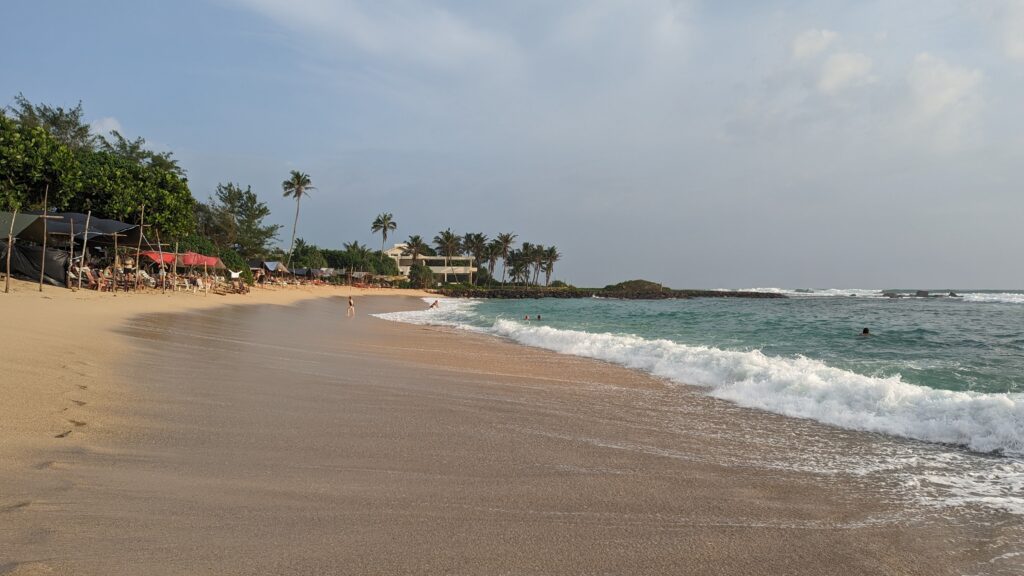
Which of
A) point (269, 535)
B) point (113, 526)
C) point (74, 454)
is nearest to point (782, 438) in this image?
point (269, 535)

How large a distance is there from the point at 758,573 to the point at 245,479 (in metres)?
3.10

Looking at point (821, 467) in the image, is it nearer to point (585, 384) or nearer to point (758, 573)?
point (758, 573)

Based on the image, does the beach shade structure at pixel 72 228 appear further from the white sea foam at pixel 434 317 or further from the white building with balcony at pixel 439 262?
the white building with balcony at pixel 439 262

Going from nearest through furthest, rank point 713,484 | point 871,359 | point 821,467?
point 713,484 → point 821,467 → point 871,359

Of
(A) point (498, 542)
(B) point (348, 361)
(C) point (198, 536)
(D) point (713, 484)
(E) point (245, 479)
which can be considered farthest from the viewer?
(B) point (348, 361)

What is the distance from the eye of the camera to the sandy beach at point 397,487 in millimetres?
2732

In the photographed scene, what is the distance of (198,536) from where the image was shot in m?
2.77

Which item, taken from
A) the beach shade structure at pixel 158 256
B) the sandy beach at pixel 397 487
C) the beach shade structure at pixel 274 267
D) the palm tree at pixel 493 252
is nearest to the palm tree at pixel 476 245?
the palm tree at pixel 493 252

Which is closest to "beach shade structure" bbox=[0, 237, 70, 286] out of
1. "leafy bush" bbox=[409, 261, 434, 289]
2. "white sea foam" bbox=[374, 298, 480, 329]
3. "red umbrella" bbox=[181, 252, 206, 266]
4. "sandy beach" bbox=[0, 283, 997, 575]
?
"red umbrella" bbox=[181, 252, 206, 266]

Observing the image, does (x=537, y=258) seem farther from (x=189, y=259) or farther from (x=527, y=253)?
(x=189, y=259)

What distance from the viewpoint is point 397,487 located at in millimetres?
3666

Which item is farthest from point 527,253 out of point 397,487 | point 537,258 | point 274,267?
point 397,487

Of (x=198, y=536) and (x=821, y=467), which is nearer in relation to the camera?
(x=198, y=536)

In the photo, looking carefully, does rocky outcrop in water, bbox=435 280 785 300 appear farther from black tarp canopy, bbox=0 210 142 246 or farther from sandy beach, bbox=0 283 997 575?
sandy beach, bbox=0 283 997 575
